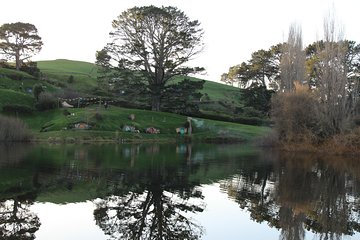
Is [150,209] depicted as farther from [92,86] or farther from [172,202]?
[92,86]

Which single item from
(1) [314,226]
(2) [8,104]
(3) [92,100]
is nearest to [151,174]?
(1) [314,226]

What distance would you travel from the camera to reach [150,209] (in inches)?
621

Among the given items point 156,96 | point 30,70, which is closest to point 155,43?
point 156,96

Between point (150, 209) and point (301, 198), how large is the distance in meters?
7.03

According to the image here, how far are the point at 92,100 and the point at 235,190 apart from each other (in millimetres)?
58168

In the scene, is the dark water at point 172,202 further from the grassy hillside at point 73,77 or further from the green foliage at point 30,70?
the green foliage at point 30,70

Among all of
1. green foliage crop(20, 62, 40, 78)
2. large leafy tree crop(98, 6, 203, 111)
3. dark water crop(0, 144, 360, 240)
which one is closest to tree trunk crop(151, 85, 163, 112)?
large leafy tree crop(98, 6, 203, 111)

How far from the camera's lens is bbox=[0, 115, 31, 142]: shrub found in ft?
161

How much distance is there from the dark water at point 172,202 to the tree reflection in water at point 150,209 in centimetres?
3

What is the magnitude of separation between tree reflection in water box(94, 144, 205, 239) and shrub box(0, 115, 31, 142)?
30688 millimetres

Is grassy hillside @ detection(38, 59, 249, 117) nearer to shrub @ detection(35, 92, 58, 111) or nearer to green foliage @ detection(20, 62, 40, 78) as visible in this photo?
green foliage @ detection(20, 62, 40, 78)

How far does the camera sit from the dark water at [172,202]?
13.2m

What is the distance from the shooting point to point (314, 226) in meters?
13.9

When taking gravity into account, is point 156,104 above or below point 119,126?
above
